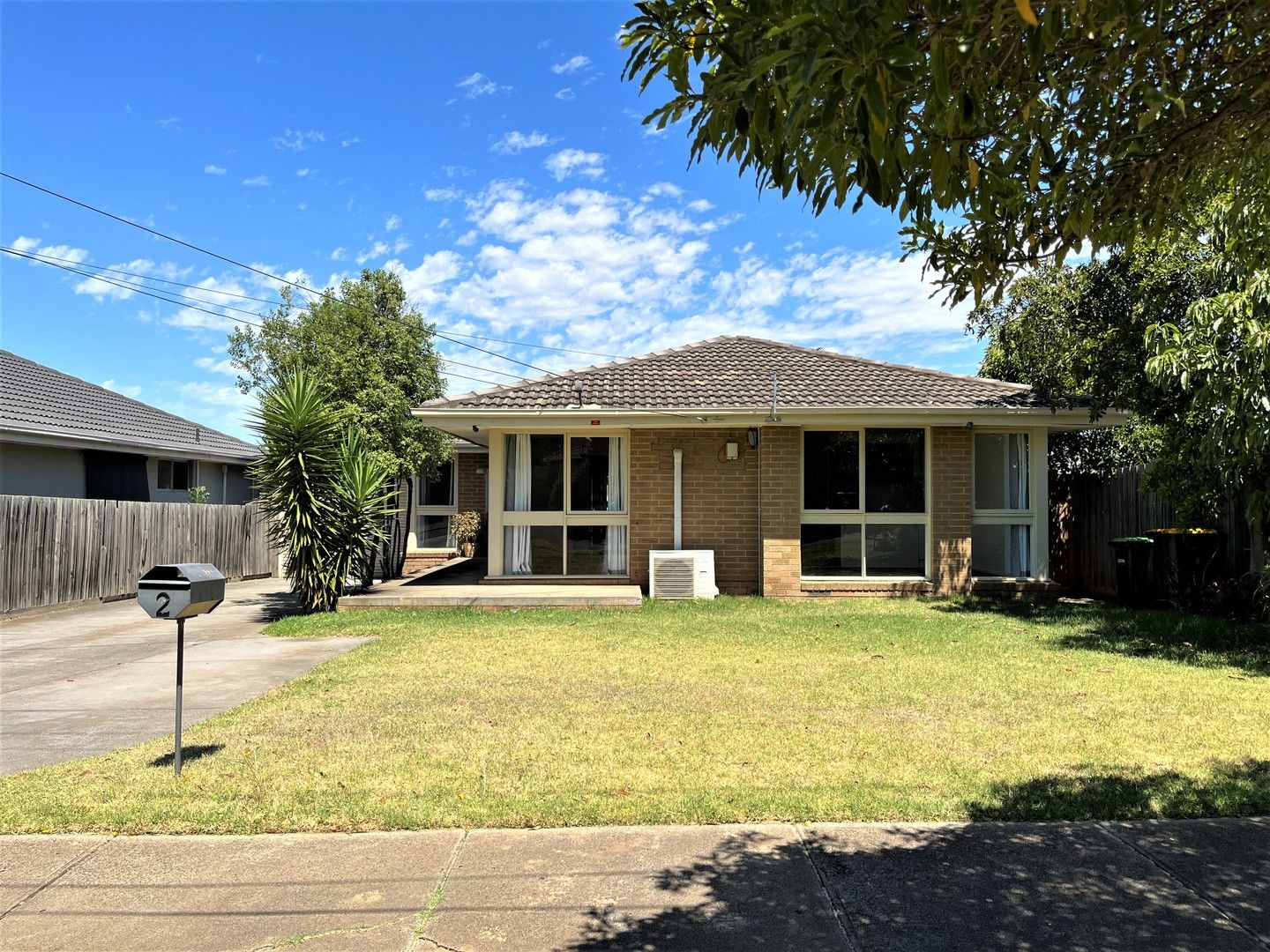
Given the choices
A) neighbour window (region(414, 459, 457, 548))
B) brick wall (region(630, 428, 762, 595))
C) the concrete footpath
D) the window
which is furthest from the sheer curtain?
the window

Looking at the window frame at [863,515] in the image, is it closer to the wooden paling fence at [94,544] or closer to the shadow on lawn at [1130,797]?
the shadow on lawn at [1130,797]

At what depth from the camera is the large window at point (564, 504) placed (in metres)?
13.6

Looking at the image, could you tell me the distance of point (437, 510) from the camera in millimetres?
20625

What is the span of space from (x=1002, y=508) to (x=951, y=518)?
1220 mm

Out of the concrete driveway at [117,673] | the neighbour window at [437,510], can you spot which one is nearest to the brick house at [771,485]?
the concrete driveway at [117,673]

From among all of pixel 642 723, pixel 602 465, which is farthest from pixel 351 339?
pixel 642 723

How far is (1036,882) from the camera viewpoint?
11.2 feet

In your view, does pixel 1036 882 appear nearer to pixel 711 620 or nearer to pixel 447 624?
pixel 711 620

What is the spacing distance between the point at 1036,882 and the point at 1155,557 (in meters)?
10.1

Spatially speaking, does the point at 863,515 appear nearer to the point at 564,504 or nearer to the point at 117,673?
the point at 564,504

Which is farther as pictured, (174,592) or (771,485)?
(771,485)

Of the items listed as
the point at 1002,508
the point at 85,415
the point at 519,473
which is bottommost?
the point at 1002,508

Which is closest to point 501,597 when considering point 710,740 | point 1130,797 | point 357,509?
point 357,509

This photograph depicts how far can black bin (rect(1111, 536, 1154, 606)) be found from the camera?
11.7 m
